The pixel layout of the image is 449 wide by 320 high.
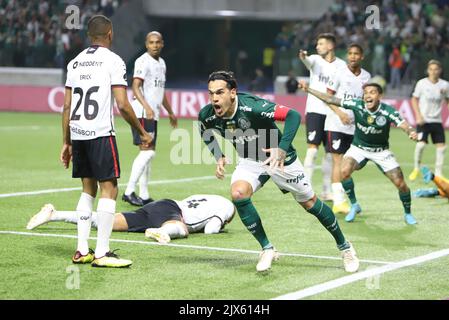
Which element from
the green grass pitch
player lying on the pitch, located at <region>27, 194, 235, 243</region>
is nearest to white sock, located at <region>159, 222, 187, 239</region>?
player lying on the pitch, located at <region>27, 194, 235, 243</region>

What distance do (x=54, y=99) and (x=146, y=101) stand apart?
19486 mm

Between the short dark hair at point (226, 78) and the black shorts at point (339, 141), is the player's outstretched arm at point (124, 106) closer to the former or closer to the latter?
the short dark hair at point (226, 78)

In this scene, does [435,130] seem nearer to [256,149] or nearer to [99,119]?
[256,149]

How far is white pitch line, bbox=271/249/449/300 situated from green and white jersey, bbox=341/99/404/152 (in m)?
2.56

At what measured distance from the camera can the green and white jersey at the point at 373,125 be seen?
40.3ft

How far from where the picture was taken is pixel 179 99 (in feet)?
104

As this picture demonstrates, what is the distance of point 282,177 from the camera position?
9.06m

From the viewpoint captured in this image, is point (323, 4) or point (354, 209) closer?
point (354, 209)

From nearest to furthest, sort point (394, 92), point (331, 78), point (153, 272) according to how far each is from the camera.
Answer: point (153, 272), point (331, 78), point (394, 92)

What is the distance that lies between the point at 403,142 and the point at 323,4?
49.1 ft

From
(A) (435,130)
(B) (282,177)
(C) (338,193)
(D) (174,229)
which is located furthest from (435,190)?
(B) (282,177)
